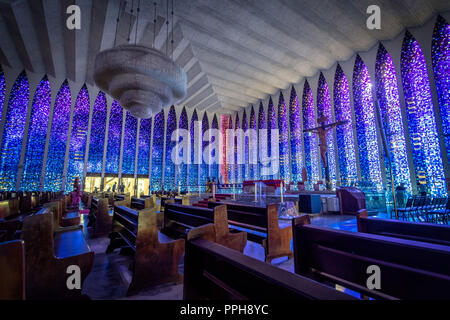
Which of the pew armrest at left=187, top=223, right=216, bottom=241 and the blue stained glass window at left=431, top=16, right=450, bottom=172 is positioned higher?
the blue stained glass window at left=431, top=16, right=450, bottom=172

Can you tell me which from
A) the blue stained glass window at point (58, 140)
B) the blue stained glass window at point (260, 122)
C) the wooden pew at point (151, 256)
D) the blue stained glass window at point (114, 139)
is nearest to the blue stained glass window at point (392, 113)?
the blue stained glass window at point (260, 122)

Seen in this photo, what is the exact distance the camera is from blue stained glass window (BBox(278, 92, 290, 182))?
13.5 metres

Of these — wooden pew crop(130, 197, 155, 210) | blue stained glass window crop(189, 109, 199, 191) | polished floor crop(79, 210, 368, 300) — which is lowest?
polished floor crop(79, 210, 368, 300)

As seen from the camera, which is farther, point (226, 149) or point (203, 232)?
point (226, 149)

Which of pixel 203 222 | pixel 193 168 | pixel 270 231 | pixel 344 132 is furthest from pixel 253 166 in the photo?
pixel 203 222

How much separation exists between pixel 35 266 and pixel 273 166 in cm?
1426

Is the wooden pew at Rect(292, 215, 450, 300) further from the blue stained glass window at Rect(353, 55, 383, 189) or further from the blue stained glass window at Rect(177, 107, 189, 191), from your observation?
the blue stained glass window at Rect(177, 107, 189, 191)

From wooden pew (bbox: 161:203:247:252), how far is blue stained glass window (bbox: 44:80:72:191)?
12.8 metres

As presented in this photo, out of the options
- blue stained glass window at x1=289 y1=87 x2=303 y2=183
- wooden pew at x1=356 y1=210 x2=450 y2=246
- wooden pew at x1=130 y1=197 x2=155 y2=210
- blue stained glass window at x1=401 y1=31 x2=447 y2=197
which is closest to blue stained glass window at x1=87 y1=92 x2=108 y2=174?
wooden pew at x1=130 y1=197 x2=155 y2=210

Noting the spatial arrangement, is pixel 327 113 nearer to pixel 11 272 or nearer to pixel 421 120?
pixel 421 120

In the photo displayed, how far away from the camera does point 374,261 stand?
89 centimetres

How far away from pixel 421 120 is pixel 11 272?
11.2 m

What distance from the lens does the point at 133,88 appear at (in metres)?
5.00

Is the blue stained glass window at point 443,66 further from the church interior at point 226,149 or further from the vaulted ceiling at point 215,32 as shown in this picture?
the vaulted ceiling at point 215,32
